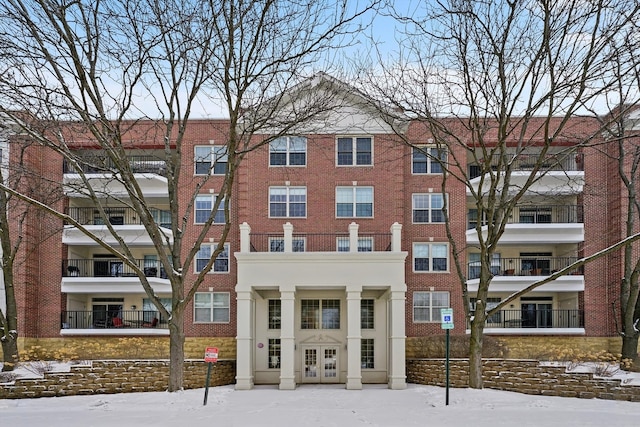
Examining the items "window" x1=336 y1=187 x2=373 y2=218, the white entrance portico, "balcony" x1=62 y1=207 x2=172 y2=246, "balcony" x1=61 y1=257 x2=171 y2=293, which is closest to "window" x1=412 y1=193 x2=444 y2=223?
"window" x1=336 y1=187 x2=373 y2=218

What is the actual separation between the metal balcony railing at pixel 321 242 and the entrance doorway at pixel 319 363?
445 centimetres

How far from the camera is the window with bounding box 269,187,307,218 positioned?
32.1 m

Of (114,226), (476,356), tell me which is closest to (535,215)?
(476,356)

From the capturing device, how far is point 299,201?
32.2 metres

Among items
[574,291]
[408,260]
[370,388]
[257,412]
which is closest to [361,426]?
[257,412]

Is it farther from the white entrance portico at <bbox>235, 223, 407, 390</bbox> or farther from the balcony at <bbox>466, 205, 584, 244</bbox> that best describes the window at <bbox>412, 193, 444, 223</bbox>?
the white entrance portico at <bbox>235, 223, 407, 390</bbox>

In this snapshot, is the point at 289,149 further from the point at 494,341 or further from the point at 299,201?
the point at 494,341

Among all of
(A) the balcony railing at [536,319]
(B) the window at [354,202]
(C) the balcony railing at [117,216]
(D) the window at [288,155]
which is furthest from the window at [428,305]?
(C) the balcony railing at [117,216]

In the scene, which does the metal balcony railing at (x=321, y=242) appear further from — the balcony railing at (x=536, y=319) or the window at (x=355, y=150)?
the balcony railing at (x=536, y=319)

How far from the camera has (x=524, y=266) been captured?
3531 cm

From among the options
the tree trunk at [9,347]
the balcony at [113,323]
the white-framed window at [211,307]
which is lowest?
the tree trunk at [9,347]

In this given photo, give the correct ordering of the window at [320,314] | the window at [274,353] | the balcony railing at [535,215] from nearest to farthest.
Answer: the window at [274,353] → the window at [320,314] → the balcony railing at [535,215]

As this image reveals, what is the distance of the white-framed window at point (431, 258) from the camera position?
32.7 meters

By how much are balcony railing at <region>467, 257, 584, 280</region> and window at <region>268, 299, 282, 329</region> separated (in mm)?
9289
